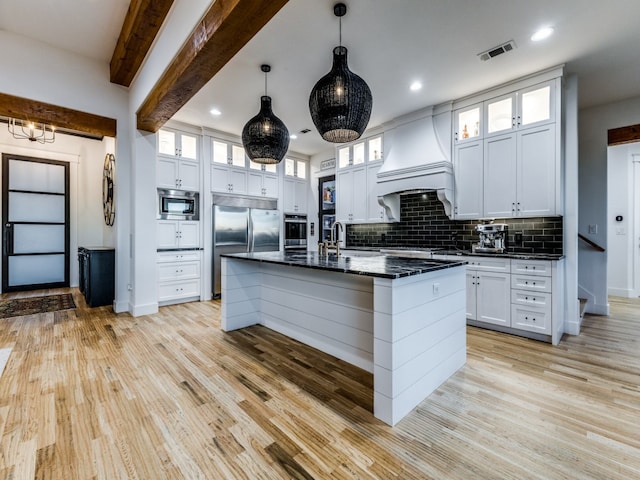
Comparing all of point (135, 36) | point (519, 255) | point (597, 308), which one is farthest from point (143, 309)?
point (597, 308)

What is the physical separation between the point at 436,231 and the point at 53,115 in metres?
5.25

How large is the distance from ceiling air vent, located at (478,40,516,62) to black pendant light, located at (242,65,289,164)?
7.00ft

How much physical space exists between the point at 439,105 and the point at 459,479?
4156 mm

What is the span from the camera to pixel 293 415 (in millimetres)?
1760

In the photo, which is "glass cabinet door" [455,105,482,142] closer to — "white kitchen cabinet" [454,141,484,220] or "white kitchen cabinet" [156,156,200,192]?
"white kitchen cabinet" [454,141,484,220]

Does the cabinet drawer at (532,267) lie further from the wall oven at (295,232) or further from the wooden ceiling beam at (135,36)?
the wooden ceiling beam at (135,36)

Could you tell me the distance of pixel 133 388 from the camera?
207 centimetres

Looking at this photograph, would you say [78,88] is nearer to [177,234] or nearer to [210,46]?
[177,234]

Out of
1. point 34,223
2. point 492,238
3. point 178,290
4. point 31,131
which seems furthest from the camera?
point 34,223

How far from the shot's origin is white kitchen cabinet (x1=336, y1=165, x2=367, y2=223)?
5082mm

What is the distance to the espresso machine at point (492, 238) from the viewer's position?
Result: 3564mm

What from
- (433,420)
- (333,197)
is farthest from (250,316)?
(333,197)

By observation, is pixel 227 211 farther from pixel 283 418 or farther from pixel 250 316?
Answer: pixel 283 418

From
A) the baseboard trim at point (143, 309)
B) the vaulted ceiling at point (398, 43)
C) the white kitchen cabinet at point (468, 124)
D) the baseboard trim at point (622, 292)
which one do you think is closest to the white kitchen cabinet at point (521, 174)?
the white kitchen cabinet at point (468, 124)
